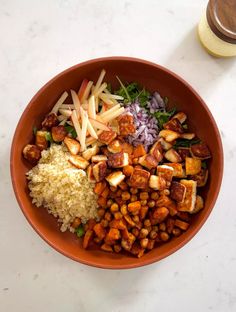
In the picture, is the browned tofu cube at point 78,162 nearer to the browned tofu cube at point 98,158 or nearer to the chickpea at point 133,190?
the browned tofu cube at point 98,158

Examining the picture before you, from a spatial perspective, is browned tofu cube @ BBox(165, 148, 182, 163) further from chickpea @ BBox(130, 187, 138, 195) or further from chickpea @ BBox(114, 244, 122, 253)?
chickpea @ BBox(114, 244, 122, 253)

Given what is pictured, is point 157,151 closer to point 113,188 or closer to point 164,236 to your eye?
point 113,188

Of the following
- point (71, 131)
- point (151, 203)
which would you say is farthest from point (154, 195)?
point (71, 131)

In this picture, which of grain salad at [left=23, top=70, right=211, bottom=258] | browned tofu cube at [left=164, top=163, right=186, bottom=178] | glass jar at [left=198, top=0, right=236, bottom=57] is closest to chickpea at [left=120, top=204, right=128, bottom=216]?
grain salad at [left=23, top=70, right=211, bottom=258]

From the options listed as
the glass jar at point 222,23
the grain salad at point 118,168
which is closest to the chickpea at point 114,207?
the grain salad at point 118,168

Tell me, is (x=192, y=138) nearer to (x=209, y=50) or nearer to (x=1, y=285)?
(x=209, y=50)
